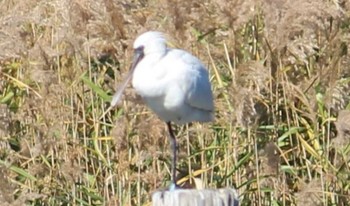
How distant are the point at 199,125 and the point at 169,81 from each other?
848mm

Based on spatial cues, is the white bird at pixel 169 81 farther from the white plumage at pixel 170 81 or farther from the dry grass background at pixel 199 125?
the dry grass background at pixel 199 125

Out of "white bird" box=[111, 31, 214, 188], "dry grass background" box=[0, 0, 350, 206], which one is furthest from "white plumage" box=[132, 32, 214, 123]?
"dry grass background" box=[0, 0, 350, 206]

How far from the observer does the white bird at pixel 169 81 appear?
4121mm

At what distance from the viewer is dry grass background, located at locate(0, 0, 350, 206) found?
452cm

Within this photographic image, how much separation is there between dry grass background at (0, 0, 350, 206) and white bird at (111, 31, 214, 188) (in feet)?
0.72

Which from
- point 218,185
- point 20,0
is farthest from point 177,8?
point 20,0

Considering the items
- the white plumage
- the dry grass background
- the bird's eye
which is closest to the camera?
the white plumage

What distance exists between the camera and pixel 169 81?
4.12 meters

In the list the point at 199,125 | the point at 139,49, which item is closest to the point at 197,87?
the point at 139,49

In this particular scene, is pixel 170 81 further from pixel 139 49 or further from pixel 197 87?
pixel 139 49

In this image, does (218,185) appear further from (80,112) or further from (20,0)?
(20,0)

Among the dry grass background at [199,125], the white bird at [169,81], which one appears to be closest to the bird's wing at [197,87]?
the white bird at [169,81]

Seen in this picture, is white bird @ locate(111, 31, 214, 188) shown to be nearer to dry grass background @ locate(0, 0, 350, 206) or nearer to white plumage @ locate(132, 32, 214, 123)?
white plumage @ locate(132, 32, 214, 123)

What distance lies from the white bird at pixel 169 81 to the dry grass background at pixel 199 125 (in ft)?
0.72
